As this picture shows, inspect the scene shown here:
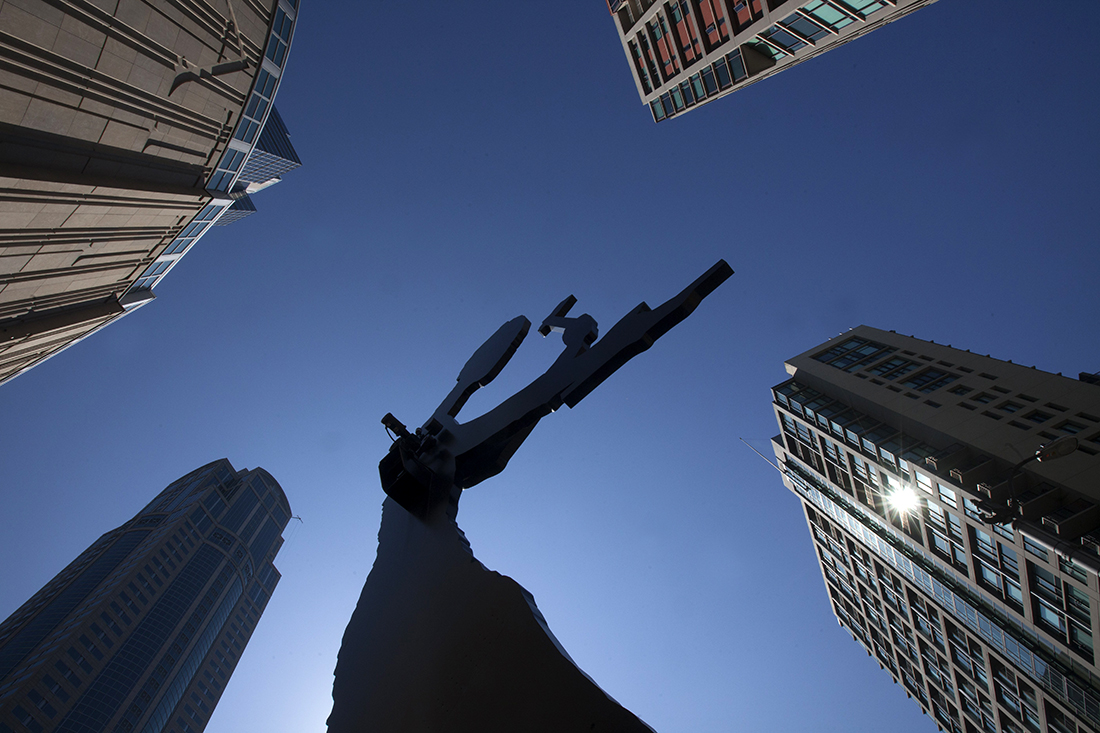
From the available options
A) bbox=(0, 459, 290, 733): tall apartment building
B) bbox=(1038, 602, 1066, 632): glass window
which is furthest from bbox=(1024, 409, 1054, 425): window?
bbox=(0, 459, 290, 733): tall apartment building

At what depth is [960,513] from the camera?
29172 mm

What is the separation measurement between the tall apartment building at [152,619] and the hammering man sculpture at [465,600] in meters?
94.9

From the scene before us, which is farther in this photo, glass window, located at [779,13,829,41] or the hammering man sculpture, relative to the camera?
glass window, located at [779,13,829,41]

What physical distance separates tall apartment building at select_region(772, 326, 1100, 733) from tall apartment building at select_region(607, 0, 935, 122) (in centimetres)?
2387

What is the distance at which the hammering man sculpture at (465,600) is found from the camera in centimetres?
362

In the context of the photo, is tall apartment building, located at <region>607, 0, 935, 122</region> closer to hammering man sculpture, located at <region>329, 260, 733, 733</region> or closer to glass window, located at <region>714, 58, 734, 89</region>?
glass window, located at <region>714, 58, 734, 89</region>

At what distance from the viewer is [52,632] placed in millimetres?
84250

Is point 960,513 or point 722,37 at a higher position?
point 722,37

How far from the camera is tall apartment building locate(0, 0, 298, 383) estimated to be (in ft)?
43.1

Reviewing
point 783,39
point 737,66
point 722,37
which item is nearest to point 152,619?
point 737,66

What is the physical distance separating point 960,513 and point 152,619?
12059 centimetres

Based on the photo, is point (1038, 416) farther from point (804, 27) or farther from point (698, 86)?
point (698, 86)

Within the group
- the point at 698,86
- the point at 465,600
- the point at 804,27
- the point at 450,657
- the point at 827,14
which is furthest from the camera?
the point at 698,86

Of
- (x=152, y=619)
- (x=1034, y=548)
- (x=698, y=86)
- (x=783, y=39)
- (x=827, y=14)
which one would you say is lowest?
(x=152, y=619)
